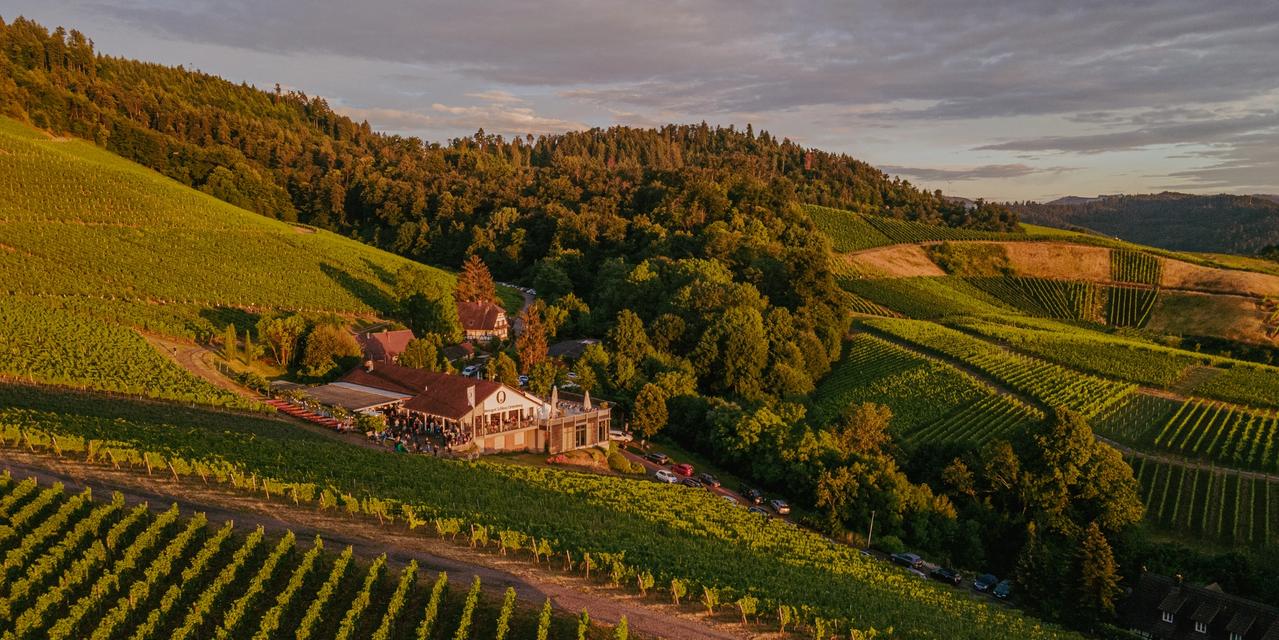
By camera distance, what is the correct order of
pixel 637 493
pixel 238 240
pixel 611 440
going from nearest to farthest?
pixel 637 493 → pixel 611 440 → pixel 238 240

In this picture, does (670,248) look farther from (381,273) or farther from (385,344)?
(385,344)

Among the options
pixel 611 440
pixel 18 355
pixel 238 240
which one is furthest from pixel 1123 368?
pixel 238 240

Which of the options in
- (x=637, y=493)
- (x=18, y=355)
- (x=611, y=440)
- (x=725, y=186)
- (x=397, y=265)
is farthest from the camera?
(x=725, y=186)

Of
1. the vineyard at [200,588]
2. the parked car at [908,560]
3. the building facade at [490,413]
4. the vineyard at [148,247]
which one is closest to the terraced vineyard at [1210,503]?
the parked car at [908,560]

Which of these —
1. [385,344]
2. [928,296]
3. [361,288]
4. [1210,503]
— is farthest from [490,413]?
[928,296]

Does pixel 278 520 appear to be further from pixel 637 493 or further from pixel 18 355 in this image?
pixel 18 355

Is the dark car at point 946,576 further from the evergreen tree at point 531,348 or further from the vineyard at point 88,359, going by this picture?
the vineyard at point 88,359

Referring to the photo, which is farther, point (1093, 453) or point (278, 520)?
point (1093, 453)

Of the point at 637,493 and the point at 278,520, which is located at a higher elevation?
the point at 278,520
